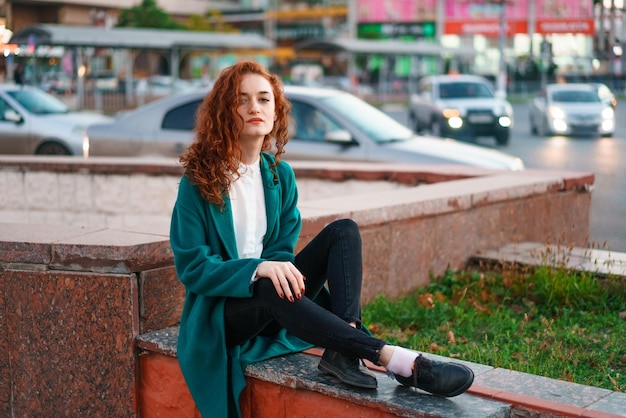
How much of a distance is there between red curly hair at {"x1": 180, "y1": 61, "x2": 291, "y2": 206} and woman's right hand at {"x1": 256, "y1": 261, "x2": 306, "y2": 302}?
35 centimetres

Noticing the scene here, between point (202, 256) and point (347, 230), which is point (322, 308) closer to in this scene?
point (347, 230)

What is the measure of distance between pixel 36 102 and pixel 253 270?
45.8ft

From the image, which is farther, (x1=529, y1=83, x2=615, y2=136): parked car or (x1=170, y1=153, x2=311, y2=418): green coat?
(x1=529, y1=83, x2=615, y2=136): parked car

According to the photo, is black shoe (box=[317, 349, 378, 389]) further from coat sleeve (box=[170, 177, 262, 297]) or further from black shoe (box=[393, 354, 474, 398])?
coat sleeve (box=[170, 177, 262, 297])

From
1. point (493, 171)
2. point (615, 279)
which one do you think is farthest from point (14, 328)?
point (493, 171)

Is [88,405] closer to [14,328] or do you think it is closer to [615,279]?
[14,328]

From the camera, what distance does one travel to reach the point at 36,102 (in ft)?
54.1

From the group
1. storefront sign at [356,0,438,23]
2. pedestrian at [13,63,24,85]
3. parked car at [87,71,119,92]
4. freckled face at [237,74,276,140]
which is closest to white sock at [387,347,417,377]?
freckled face at [237,74,276,140]

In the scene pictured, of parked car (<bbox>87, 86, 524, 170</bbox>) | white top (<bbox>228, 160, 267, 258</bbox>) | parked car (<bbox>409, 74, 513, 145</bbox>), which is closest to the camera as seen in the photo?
white top (<bbox>228, 160, 267, 258</bbox>)

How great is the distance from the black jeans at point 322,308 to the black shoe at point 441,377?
156mm

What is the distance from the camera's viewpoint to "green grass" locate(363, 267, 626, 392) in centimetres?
419

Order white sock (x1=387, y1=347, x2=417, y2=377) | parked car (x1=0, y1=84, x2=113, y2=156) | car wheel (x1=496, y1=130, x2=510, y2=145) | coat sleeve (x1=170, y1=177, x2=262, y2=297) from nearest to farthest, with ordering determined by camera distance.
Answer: white sock (x1=387, y1=347, x2=417, y2=377) < coat sleeve (x1=170, y1=177, x2=262, y2=297) < parked car (x1=0, y1=84, x2=113, y2=156) < car wheel (x1=496, y1=130, x2=510, y2=145)

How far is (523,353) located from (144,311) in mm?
1669

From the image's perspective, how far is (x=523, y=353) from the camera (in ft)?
14.1
